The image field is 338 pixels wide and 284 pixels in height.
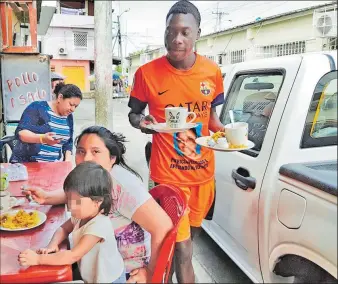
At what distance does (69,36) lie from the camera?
5.30 feet

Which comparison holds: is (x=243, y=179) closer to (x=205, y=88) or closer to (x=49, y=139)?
(x=205, y=88)

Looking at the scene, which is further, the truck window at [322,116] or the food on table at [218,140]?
the food on table at [218,140]

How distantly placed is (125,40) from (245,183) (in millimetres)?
634

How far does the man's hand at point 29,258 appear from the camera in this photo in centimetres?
84

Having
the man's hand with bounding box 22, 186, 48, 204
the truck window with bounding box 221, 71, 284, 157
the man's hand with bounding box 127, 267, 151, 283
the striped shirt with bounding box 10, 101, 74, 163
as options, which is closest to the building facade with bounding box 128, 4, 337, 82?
the truck window with bounding box 221, 71, 284, 157

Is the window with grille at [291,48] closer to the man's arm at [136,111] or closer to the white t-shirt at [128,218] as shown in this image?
the man's arm at [136,111]

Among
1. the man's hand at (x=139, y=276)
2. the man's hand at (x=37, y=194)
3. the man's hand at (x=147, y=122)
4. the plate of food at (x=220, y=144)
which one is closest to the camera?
the man's hand at (x=139, y=276)

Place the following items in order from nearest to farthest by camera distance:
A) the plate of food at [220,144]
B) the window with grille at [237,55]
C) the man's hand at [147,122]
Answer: the plate of food at [220,144], the man's hand at [147,122], the window with grille at [237,55]

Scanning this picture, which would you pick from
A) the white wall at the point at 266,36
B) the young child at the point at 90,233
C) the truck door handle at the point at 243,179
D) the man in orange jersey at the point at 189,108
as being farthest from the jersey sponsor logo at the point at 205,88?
the young child at the point at 90,233

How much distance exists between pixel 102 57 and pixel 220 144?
429mm

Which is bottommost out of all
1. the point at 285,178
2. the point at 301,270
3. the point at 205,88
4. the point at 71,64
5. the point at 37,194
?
the point at 301,270

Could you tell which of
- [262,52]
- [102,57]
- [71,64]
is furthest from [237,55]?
[71,64]

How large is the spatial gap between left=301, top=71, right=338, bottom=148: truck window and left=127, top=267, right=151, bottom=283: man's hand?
1.73 feet

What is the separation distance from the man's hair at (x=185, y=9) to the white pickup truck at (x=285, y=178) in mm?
362
